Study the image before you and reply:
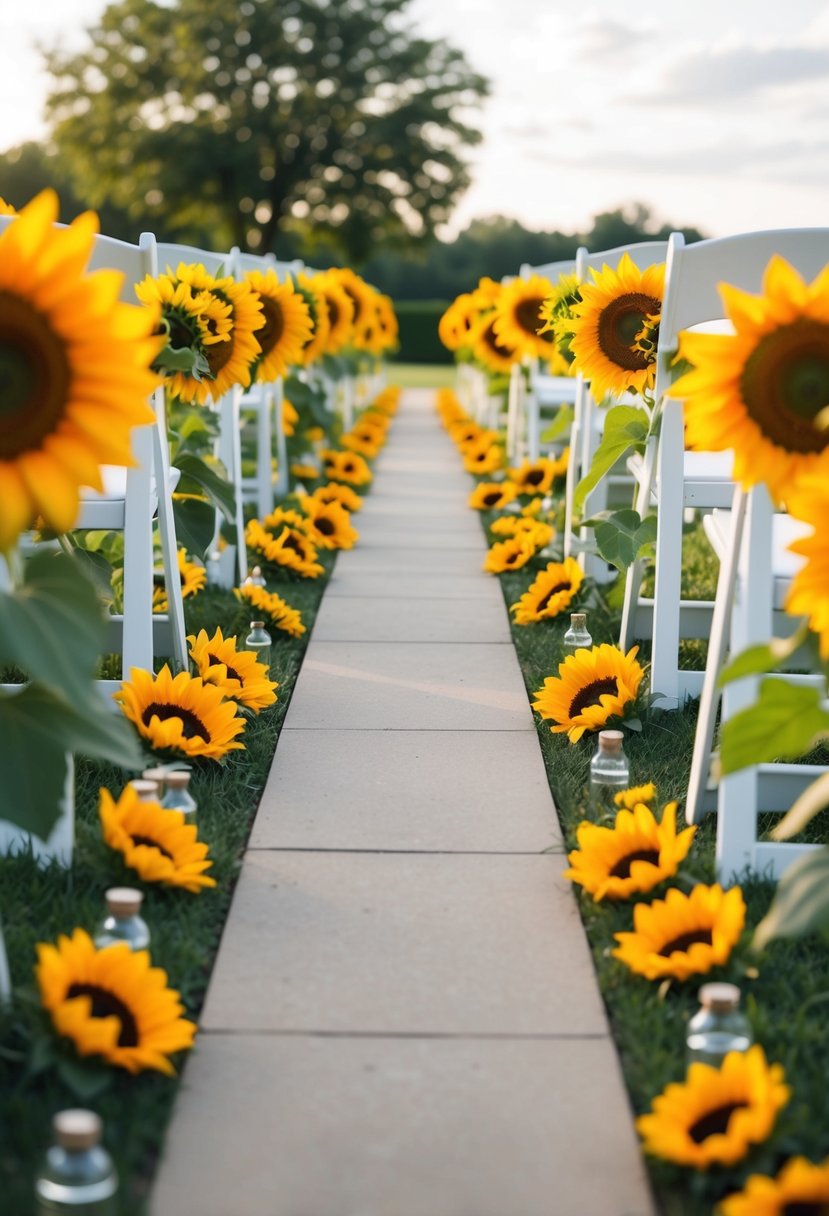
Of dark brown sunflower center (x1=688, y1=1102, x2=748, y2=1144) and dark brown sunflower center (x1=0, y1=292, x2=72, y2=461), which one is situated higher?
dark brown sunflower center (x1=0, y1=292, x2=72, y2=461)

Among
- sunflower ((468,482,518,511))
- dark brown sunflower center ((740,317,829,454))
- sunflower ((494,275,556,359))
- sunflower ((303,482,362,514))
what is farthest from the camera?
sunflower ((468,482,518,511))

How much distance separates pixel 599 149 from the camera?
57.9ft

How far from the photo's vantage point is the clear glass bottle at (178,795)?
2354 mm

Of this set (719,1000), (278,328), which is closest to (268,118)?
(278,328)

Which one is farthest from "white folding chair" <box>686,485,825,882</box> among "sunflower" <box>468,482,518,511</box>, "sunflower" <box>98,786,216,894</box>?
"sunflower" <box>468,482,518,511</box>

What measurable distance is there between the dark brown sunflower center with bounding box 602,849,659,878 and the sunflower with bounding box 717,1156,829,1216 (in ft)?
2.73

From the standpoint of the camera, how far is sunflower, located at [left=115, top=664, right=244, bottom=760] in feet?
9.11

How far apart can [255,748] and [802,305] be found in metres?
1.61

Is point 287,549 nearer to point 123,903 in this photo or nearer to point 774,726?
point 123,903

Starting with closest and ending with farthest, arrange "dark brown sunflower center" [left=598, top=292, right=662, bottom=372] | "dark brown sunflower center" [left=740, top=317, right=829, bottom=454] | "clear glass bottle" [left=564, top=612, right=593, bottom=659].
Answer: "dark brown sunflower center" [left=740, top=317, right=829, bottom=454], "dark brown sunflower center" [left=598, top=292, right=662, bottom=372], "clear glass bottle" [left=564, top=612, right=593, bottom=659]

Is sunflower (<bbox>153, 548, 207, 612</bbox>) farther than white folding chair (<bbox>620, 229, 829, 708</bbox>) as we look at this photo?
Yes

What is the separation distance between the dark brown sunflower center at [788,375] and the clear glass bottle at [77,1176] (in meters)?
1.20

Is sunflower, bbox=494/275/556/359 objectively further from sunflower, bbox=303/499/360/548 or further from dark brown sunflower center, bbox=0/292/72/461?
dark brown sunflower center, bbox=0/292/72/461

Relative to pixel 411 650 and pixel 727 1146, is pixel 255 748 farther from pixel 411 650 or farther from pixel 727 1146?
pixel 727 1146
